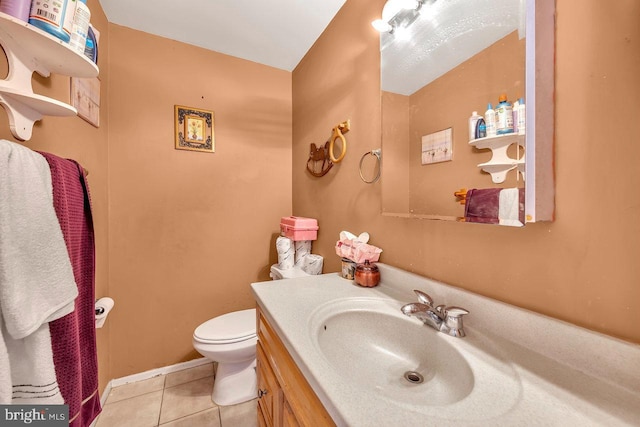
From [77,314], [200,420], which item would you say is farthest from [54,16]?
[200,420]

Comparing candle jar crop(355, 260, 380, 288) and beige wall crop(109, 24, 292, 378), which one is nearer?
candle jar crop(355, 260, 380, 288)

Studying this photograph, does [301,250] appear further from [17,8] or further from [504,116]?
[17,8]

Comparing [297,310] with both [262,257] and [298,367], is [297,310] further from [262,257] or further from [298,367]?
[262,257]

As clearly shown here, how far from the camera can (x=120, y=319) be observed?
161 cm

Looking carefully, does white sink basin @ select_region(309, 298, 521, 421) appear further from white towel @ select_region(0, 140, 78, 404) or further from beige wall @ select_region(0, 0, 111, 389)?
beige wall @ select_region(0, 0, 111, 389)

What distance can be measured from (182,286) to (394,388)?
1.65m

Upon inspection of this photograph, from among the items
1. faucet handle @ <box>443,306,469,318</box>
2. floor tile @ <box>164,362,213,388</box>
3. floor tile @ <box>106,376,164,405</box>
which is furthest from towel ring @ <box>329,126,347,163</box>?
floor tile @ <box>106,376,164,405</box>

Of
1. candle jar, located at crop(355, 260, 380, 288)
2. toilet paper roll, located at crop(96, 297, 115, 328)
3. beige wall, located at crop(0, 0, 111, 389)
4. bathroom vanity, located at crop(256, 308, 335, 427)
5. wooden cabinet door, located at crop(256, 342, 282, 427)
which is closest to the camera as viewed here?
bathroom vanity, located at crop(256, 308, 335, 427)

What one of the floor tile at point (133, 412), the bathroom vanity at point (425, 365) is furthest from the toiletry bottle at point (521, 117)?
the floor tile at point (133, 412)

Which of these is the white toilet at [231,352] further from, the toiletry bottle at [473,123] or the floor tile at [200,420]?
the toiletry bottle at [473,123]

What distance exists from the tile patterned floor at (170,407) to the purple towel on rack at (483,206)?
156cm

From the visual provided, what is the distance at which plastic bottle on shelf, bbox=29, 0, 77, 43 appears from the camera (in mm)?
689

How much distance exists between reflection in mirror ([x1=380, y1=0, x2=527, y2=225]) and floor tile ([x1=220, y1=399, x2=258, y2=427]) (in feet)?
4.60

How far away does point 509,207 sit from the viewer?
0.64 metres
